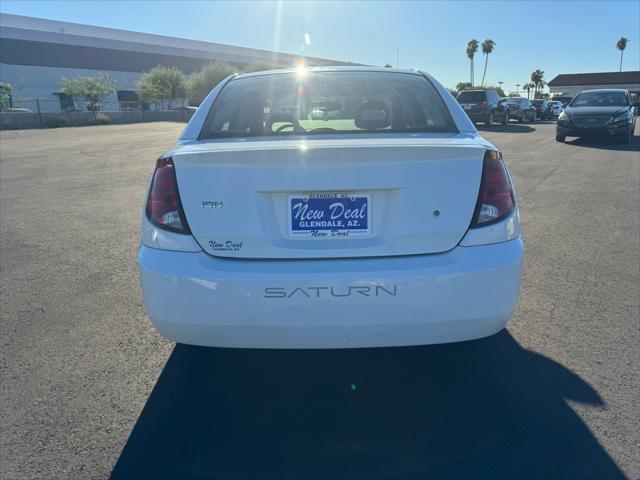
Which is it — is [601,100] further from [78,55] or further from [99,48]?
[99,48]

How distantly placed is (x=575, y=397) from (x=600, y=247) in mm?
3085

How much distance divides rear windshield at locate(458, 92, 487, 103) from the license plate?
24.7 meters

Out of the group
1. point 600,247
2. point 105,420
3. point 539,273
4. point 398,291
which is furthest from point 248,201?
point 600,247

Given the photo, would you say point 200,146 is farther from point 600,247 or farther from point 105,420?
point 600,247

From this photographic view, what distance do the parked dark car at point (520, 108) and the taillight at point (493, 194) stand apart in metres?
29.0

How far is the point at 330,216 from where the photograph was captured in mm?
2350

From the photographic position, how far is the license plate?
234cm

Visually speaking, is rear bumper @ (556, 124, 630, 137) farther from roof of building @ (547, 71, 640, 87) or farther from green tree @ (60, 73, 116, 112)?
roof of building @ (547, 71, 640, 87)

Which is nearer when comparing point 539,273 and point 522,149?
point 539,273

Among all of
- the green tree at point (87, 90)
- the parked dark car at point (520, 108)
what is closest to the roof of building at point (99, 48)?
the green tree at point (87, 90)

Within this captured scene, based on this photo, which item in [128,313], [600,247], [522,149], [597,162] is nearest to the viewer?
[128,313]

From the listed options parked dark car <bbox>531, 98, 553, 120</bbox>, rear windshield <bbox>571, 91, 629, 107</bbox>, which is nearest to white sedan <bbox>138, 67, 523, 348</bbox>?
rear windshield <bbox>571, 91, 629, 107</bbox>

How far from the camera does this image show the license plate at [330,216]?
2.34m

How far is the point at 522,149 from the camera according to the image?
15.1m
